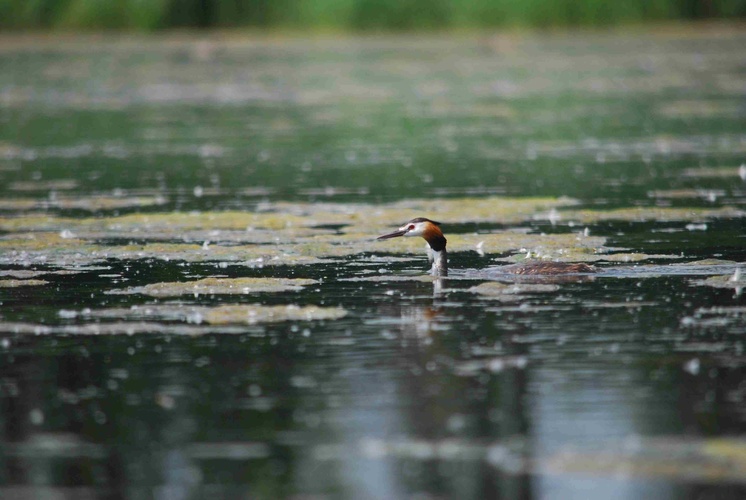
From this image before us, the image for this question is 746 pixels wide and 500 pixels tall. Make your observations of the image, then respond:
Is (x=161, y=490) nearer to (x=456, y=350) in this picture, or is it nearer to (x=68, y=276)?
(x=456, y=350)

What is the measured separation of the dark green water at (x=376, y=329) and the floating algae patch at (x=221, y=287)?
18cm

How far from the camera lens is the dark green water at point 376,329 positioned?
285 inches

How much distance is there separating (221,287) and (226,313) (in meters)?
1.24

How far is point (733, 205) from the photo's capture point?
57.9ft

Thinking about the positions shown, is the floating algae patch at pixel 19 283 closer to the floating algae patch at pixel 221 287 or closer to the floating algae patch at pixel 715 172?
the floating algae patch at pixel 221 287

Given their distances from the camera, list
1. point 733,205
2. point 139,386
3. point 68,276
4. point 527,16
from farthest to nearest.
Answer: point 527,16 < point 733,205 < point 68,276 < point 139,386

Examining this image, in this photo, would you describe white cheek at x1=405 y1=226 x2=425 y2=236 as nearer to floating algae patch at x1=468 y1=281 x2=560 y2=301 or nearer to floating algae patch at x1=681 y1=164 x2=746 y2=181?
floating algae patch at x1=468 y1=281 x2=560 y2=301

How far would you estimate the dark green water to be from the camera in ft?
23.7

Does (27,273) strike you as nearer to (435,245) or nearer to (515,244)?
(435,245)

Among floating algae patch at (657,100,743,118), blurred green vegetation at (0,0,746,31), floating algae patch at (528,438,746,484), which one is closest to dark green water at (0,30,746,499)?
floating algae patch at (528,438,746,484)

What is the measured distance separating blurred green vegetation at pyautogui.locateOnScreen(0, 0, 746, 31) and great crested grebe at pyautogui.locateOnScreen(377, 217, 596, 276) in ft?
161

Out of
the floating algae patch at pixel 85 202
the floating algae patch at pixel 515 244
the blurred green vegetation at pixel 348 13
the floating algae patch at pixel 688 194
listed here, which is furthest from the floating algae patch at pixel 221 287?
the blurred green vegetation at pixel 348 13

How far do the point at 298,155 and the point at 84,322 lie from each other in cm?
1513

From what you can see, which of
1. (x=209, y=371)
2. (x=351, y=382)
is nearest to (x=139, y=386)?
(x=209, y=371)
